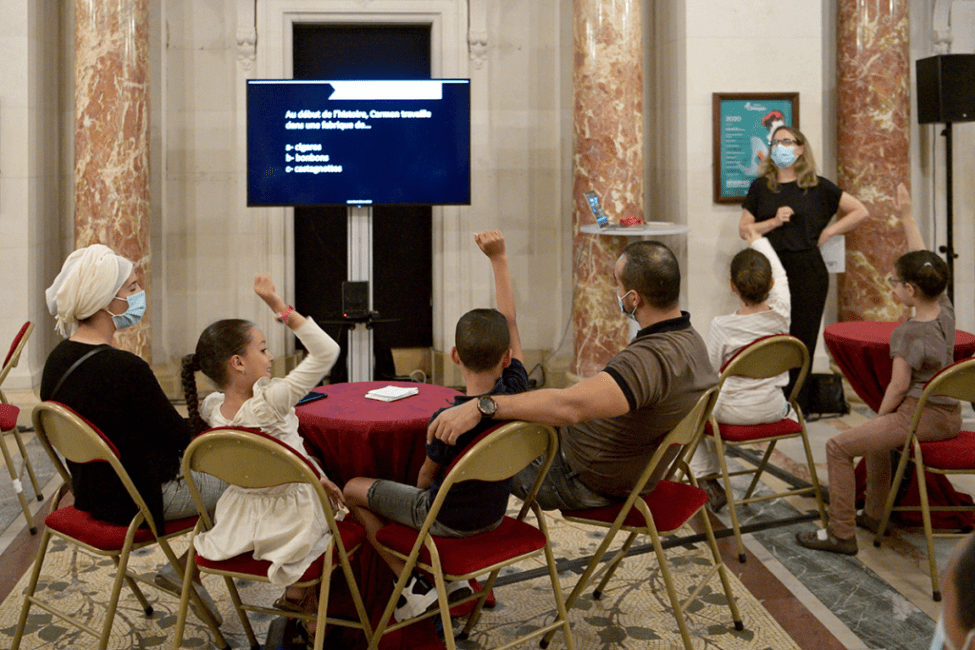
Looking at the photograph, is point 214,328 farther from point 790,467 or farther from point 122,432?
point 790,467

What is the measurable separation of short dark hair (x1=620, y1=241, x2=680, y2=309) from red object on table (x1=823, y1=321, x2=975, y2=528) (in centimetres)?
141

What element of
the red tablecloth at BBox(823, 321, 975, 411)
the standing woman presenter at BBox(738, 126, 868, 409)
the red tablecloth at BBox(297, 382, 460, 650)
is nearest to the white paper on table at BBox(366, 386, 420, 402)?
the red tablecloth at BBox(297, 382, 460, 650)

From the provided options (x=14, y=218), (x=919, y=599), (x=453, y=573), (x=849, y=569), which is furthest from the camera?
(x=14, y=218)

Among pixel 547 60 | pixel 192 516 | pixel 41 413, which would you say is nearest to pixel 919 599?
pixel 192 516

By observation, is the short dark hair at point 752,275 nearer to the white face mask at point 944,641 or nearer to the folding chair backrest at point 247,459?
the folding chair backrest at point 247,459

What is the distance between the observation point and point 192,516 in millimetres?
2775

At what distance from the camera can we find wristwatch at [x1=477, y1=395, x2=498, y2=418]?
7.85 ft

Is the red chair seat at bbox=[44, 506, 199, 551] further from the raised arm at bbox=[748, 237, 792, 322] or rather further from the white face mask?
the raised arm at bbox=[748, 237, 792, 322]

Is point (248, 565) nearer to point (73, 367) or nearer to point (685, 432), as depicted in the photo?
point (73, 367)

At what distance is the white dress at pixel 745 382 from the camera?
3.84 m

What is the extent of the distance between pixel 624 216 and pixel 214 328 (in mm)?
3927

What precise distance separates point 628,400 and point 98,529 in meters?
1.53

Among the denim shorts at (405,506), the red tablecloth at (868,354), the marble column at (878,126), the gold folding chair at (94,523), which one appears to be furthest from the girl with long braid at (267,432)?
the marble column at (878,126)

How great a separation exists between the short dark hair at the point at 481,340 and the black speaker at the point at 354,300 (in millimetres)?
3585
